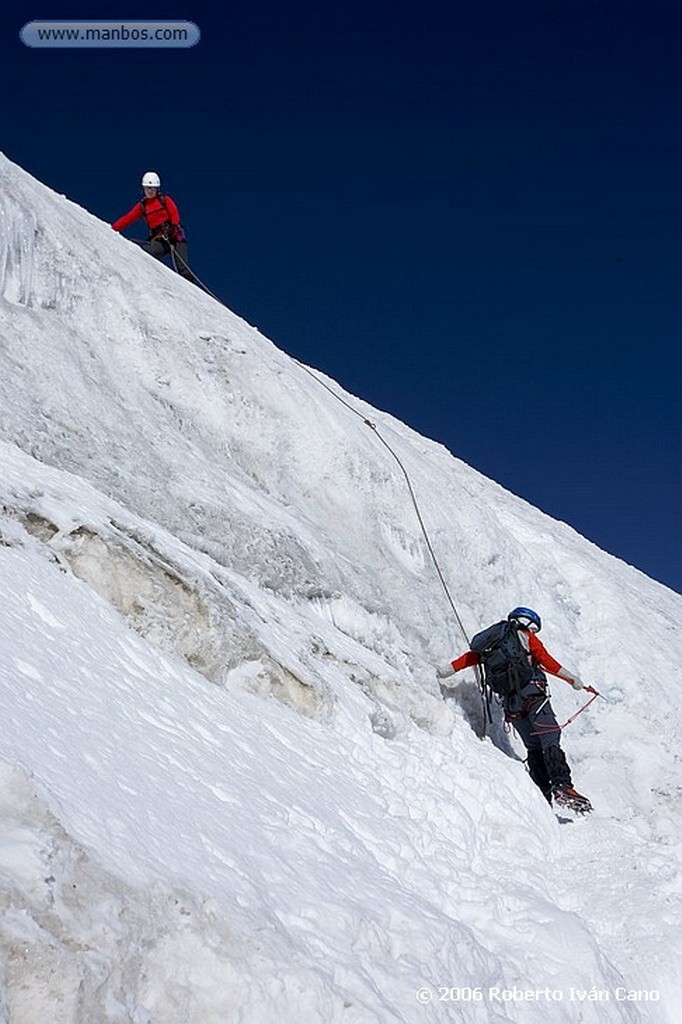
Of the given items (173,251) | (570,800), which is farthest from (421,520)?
(173,251)

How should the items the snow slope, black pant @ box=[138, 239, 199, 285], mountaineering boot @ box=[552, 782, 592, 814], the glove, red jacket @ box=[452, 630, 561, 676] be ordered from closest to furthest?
1. the snow slope
2. mountaineering boot @ box=[552, 782, 592, 814]
3. red jacket @ box=[452, 630, 561, 676]
4. the glove
5. black pant @ box=[138, 239, 199, 285]

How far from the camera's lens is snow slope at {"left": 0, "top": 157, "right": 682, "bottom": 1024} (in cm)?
357

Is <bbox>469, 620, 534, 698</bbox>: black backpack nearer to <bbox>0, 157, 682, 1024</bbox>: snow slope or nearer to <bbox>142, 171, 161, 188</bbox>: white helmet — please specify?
<bbox>0, 157, 682, 1024</bbox>: snow slope

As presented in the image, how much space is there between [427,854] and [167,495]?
452 cm

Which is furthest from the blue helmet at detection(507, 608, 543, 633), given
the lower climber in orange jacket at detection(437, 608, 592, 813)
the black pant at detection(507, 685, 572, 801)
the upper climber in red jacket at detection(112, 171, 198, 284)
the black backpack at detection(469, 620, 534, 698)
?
the upper climber in red jacket at detection(112, 171, 198, 284)

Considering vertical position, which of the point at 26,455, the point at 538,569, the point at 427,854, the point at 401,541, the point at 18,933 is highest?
the point at 538,569

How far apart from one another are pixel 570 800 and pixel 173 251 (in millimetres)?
11514

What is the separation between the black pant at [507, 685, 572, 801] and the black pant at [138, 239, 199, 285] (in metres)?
9.79

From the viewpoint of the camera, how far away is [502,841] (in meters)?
7.47

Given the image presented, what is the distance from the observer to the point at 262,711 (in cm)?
696

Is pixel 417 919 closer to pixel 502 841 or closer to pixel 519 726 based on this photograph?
pixel 502 841

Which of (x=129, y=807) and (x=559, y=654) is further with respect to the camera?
(x=559, y=654)

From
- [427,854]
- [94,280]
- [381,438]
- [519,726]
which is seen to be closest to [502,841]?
[427,854]

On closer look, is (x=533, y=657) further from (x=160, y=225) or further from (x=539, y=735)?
(x=160, y=225)
